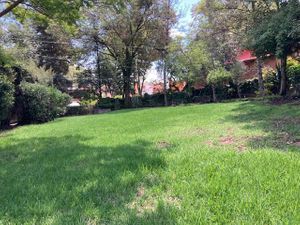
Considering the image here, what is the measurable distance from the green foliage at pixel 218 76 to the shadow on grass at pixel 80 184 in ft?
55.5

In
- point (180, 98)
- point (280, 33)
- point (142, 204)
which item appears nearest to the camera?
point (142, 204)

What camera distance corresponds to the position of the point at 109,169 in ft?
13.6

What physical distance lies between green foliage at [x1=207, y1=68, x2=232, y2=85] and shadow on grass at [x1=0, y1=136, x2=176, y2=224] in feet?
55.5

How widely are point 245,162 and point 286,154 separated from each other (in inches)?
29.0

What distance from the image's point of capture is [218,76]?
21.7m

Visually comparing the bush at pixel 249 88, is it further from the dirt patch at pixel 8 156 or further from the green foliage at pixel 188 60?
the dirt patch at pixel 8 156

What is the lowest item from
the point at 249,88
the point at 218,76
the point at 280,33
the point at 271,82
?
the point at 249,88

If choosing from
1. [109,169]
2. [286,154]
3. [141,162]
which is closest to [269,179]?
[286,154]

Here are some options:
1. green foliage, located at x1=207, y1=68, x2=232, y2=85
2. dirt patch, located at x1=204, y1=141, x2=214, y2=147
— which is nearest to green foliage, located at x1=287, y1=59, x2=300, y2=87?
green foliage, located at x1=207, y1=68, x2=232, y2=85

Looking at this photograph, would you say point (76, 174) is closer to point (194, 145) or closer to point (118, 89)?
point (194, 145)

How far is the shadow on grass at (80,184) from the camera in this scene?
2.68m

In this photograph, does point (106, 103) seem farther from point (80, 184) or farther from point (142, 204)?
point (142, 204)

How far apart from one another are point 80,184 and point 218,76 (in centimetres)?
1932

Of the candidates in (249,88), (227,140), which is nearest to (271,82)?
(249,88)
